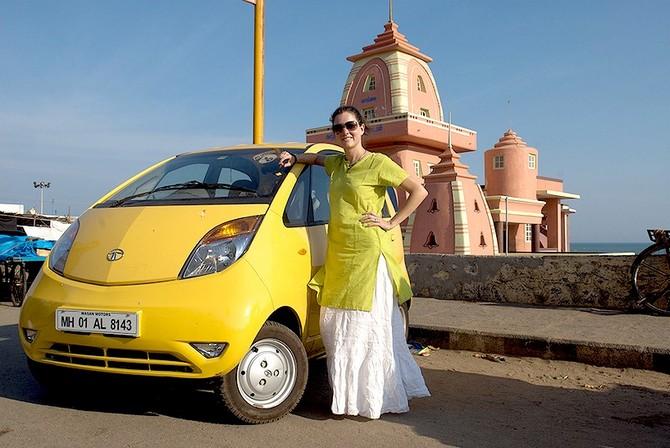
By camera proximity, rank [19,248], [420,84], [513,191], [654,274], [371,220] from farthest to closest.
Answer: [513,191] < [420,84] < [19,248] < [654,274] < [371,220]

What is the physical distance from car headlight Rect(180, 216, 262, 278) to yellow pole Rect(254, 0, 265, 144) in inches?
176

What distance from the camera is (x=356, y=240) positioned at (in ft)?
12.1

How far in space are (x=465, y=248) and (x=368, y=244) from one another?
61.3 ft

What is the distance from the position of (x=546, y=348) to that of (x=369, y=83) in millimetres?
24141

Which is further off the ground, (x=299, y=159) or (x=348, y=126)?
(x=348, y=126)

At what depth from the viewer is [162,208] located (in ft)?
12.1

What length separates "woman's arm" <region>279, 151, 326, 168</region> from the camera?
13.1 ft

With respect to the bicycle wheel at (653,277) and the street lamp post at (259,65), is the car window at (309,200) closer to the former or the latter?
the street lamp post at (259,65)

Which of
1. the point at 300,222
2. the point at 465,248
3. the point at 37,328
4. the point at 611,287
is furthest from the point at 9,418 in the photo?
the point at 465,248

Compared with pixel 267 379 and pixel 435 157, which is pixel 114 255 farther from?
pixel 435 157

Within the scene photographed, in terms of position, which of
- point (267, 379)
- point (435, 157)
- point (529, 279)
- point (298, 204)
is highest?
point (435, 157)

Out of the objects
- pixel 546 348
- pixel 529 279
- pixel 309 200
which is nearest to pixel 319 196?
pixel 309 200

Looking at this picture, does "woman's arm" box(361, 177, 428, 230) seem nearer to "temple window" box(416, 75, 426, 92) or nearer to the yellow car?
the yellow car

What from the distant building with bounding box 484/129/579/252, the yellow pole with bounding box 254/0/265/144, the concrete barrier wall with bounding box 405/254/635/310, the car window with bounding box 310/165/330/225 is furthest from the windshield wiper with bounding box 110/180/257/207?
the distant building with bounding box 484/129/579/252
